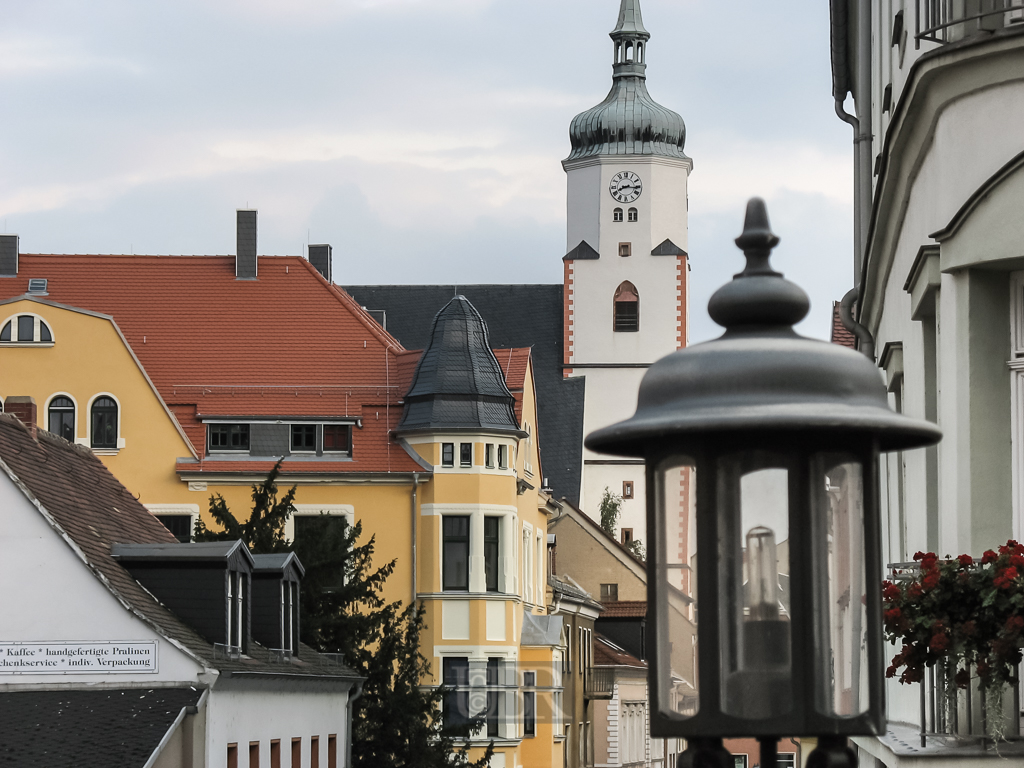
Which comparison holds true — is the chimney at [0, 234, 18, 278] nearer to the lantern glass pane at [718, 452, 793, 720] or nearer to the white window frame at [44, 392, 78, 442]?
the white window frame at [44, 392, 78, 442]

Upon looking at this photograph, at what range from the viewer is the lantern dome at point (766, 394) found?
3.86m

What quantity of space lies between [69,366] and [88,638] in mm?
21319

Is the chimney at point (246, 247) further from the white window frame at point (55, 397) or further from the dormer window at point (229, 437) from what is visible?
the white window frame at point (55, 397)

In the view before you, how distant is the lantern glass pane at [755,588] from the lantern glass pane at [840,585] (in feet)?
0.24

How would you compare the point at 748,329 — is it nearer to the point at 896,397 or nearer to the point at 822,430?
the point at 822,430

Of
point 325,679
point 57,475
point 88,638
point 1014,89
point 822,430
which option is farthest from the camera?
point 325,679

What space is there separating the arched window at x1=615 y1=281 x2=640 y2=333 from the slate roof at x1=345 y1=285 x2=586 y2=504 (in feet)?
10.1

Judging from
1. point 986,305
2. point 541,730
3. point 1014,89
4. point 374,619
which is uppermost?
point 1014,89

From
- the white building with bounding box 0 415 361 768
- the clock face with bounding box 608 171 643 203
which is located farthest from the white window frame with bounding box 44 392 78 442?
the clock face with bounding box 608 171 643 203

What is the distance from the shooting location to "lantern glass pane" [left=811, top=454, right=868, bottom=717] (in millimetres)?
3986

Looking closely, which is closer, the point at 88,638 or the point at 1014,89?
the point at 1014,89

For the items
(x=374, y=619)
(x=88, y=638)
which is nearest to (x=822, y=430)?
(x=88, y=638)

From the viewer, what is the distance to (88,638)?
23125 mm

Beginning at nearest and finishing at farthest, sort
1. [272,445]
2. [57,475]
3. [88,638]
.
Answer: [88,638] < [57,475] < [272,445]
